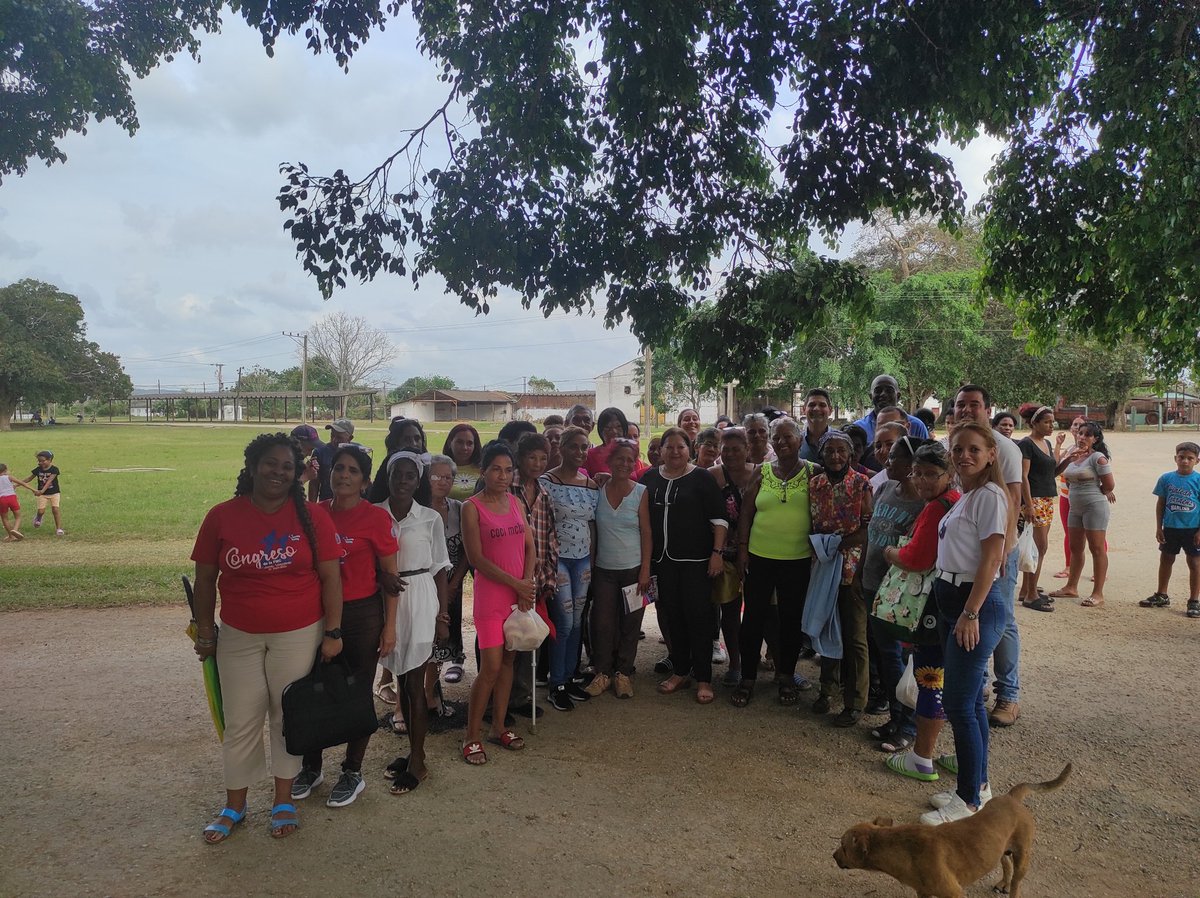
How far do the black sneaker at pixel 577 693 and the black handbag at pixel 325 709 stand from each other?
6.31ft

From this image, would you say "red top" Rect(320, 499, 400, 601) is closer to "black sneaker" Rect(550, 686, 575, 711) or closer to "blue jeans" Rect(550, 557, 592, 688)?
"blue jeans" Rect(550, 557, 592, 688)

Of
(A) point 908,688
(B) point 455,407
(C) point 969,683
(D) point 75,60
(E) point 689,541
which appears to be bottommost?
(A) point 908,688

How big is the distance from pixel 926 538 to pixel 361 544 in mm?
2884

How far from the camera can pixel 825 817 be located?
3.85 meters

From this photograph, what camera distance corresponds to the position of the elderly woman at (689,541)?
17.5 feet

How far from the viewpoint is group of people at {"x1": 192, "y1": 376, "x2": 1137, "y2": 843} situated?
3.61 metres

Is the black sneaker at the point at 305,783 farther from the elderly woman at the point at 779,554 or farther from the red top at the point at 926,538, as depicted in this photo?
the red top at the point at 926,538

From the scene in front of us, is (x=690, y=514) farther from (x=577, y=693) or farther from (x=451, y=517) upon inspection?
(x=451, y=517)

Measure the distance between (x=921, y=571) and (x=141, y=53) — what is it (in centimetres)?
827

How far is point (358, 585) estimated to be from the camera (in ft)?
12.9

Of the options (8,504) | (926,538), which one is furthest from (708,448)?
(8,504)

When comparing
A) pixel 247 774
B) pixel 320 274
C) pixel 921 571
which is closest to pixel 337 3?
pixel 320 274

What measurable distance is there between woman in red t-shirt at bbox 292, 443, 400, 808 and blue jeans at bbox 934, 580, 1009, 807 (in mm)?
2730

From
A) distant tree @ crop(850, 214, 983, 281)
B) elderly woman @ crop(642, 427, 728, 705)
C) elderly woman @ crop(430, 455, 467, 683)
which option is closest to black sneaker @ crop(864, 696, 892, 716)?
elderly woman @ crop(642, 427, 728, 705)
